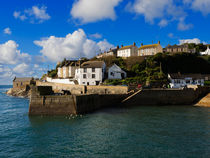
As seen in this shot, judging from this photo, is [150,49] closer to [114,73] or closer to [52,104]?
[114,73]

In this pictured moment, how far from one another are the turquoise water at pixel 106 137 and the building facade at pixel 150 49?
49.1m

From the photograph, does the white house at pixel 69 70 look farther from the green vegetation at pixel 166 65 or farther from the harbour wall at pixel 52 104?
the harbour wall at pixel 52 104

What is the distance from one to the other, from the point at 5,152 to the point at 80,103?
13215 millimetres

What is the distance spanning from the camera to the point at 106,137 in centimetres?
1656

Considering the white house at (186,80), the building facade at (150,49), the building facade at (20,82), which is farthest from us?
the building facade at (20,82)

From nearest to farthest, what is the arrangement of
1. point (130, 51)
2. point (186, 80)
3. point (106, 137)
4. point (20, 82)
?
point (106, 137)
point (186, 80)
point (130, 51)
point (20, 82)

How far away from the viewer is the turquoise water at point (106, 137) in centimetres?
1346

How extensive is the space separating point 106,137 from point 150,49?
196ft

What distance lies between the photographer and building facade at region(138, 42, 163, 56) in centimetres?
6899

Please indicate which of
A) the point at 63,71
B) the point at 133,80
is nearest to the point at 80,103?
the point at 133,80

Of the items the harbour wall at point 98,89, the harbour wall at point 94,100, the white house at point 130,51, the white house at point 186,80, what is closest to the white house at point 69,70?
the harbour wall at point 98,89

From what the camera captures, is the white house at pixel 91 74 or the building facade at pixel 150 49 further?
the building facade at pixel 150 49

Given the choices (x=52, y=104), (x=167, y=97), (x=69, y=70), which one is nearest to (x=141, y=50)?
(x=69, y=70)

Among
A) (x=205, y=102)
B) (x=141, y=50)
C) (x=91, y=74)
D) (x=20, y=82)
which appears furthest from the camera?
(x=20, y=82)
